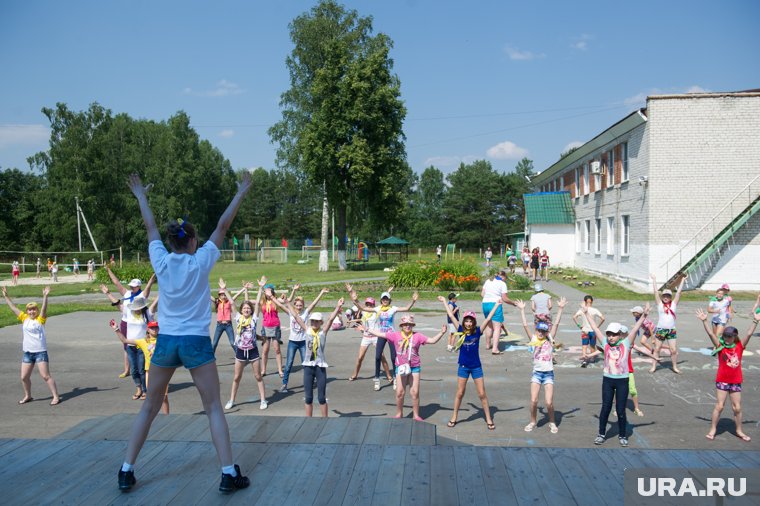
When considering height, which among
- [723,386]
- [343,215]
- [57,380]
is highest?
[343,215]

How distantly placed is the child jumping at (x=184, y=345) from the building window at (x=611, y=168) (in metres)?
30.3

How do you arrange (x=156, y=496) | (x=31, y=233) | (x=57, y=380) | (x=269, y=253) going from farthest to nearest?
(x=31, y=233) → (x=269, y=253) → (x=57, y=380) → (x=156, y=496)

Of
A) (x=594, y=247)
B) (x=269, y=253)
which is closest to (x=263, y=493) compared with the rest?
(x=594, y=247)

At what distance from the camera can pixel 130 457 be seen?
4.45 metres

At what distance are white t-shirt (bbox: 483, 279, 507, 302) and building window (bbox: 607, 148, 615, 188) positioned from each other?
1999 cm

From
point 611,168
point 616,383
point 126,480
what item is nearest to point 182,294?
point 126,480

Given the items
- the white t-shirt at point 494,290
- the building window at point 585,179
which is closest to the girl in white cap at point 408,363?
the white t-shirt at point 494,290

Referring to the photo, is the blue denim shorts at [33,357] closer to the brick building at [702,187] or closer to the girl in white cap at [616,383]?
the girl in white cap at [616,383]

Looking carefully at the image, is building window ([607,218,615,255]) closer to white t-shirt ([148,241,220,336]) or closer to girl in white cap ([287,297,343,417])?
girl in white cap ([287,297,343,417])

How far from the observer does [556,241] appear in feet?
133

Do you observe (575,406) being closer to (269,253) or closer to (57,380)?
(57,380)

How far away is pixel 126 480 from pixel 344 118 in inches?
1533

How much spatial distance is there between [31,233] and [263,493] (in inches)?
3216

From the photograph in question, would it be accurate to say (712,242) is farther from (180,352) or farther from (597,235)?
(180,352)
